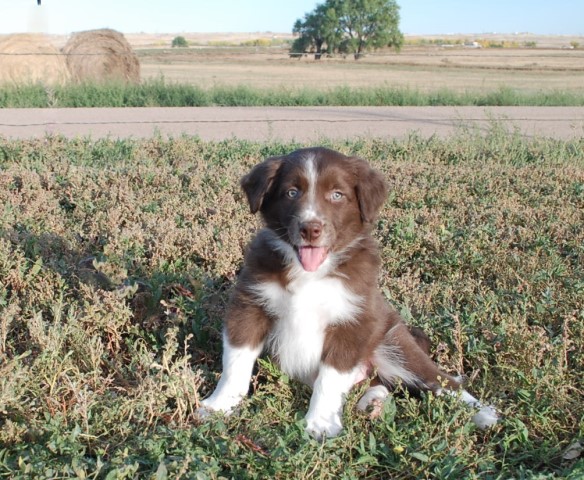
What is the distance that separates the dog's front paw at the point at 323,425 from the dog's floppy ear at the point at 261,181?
107cm

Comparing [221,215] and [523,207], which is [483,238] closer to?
[523,207]

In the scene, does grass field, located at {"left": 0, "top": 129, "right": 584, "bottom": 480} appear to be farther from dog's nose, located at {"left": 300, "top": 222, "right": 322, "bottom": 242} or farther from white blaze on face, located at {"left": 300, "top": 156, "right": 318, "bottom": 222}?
white blaze on face, located at {"left": 300, "top": 156, "right": 318, "bottom": 222}

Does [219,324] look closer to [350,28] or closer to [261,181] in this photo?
[261,181]

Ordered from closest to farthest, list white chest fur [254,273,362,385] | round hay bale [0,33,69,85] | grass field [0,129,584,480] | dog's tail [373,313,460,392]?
grass field [0,129,584,480] < white chest fur [254,273,362,385] < dog's tail [373,313,460,392] < round hay bale [0,33,69,85]

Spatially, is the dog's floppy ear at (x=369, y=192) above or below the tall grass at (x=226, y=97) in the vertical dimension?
above

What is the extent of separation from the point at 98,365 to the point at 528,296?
2672mm

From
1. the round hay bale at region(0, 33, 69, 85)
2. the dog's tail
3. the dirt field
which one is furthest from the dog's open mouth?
the dirt field

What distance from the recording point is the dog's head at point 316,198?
3.49 m

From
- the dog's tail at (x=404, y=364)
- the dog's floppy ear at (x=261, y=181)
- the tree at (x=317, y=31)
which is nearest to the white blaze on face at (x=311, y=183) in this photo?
the dog's floppy ear at (x=261, y=181)

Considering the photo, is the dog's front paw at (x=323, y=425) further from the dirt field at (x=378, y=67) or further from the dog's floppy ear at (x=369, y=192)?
the dirt field at (x=378, y=67)

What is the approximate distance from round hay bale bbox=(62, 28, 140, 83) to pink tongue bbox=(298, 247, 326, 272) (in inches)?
685

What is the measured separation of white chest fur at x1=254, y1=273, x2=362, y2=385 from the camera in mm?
3496

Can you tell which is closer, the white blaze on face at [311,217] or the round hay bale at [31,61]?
the white blaze on face at [311,217]

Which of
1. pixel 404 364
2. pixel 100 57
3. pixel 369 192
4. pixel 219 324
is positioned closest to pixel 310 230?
pixel 369 192
